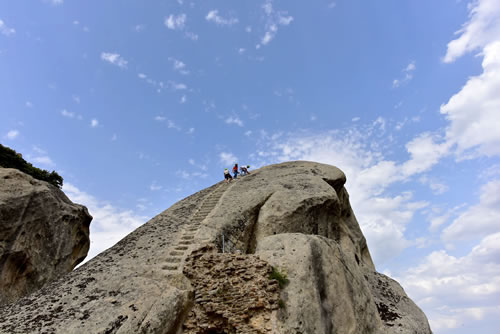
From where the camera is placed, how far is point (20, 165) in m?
25.9

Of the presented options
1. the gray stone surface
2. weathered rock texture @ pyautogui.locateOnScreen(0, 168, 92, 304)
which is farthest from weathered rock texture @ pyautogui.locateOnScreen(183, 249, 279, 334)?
weathered rock texture @ pyautogui.locateOnScreen(0, 168, 92, 304)

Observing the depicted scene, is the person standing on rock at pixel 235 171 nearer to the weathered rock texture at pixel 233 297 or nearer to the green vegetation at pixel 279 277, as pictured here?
the weathered rock texture at pixel 233 297

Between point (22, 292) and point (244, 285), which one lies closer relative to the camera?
point (244, 285)

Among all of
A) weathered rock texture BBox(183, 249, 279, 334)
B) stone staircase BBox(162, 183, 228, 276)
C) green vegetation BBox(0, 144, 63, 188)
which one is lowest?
weathered rock texture BBox(183, 249, 279, 334)

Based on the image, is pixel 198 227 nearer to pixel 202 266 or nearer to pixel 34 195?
pixel 202 266

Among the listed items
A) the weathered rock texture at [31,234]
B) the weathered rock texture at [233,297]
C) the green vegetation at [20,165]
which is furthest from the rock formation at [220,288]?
the green vegetation at [20,165]

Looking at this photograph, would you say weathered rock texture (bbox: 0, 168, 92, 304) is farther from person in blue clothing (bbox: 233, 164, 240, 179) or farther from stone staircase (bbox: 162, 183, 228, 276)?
person in blue clothing (bbox: 233, 164, 240, 179)

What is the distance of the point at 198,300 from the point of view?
9.91 meters

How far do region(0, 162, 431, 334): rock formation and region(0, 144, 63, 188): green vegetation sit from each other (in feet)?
51.6

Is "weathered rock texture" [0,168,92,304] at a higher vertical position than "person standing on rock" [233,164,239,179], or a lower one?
lower

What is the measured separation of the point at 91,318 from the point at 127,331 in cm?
113

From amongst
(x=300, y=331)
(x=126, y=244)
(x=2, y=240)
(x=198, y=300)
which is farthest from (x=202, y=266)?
(x=2, y=240)

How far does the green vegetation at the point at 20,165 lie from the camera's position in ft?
80.6

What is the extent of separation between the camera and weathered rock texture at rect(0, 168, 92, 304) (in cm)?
1606
